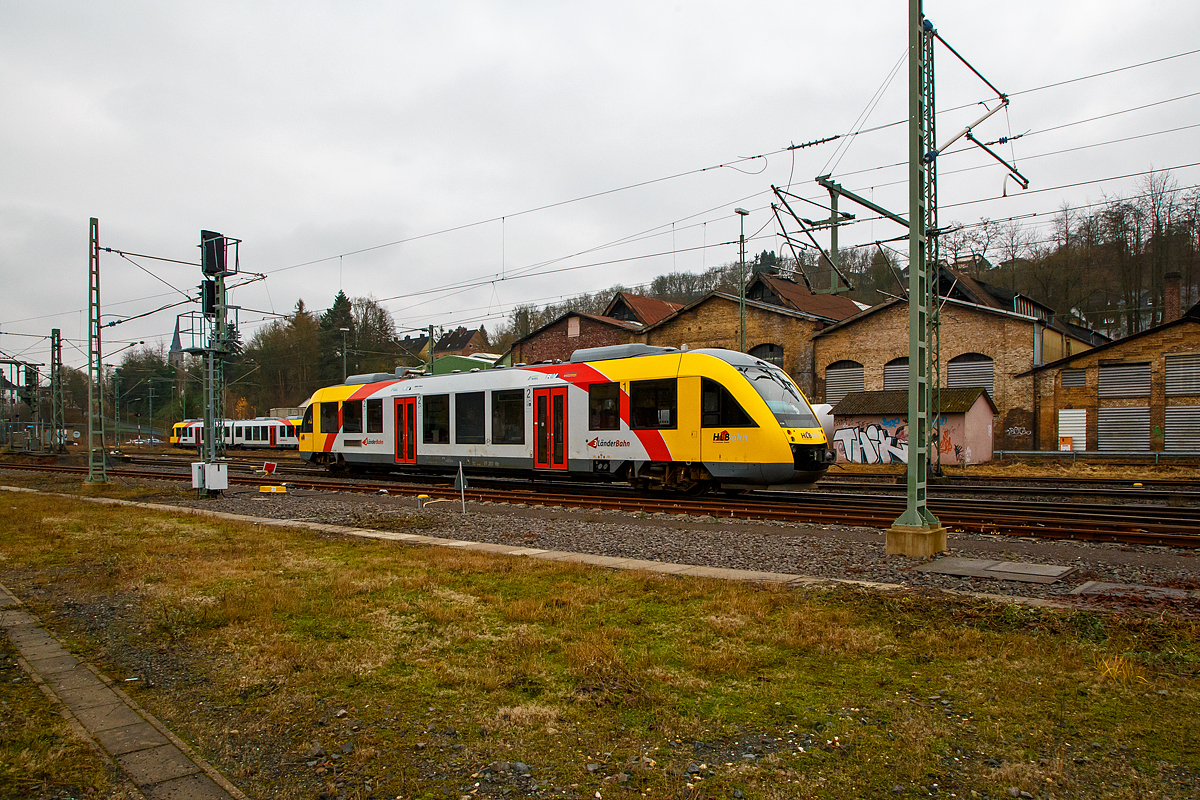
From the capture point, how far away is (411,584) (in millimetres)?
7934

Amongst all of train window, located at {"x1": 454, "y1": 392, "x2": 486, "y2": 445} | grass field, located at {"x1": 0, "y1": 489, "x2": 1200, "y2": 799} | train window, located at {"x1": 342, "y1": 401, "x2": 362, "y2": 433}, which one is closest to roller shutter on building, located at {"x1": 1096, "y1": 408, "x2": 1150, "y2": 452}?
train window, located at {"x1": 454, "y1": 392, "x2": 486, "y2": 445}

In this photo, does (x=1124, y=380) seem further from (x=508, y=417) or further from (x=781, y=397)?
(x=508, y=417)

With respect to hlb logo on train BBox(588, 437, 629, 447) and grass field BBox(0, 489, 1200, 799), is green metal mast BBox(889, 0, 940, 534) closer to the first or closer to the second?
grass field BBox(0, 489, 1200, 799)

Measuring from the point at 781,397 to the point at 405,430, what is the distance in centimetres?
1300

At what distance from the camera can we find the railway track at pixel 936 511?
11414mm

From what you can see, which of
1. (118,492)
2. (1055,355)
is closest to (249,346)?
(118,492)

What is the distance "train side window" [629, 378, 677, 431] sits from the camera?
1733cm

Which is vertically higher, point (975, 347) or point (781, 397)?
point (975, 347)

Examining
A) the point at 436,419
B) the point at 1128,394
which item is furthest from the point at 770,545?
the point at 1128,394

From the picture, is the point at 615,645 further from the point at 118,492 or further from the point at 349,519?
the point at 118,492

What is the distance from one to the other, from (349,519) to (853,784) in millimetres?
12647

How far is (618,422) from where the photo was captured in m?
18.4

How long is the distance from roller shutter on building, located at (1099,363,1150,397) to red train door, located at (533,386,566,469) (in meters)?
25.2

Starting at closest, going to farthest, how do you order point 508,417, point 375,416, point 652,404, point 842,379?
point 652,404 < point 508,417 < point 375,416 < point 842,379
